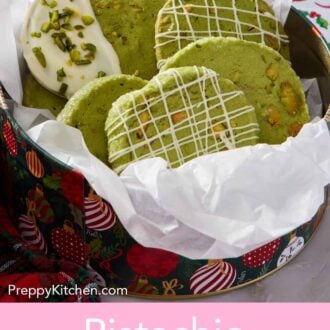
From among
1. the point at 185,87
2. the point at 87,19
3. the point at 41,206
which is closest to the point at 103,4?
the point at 87,19

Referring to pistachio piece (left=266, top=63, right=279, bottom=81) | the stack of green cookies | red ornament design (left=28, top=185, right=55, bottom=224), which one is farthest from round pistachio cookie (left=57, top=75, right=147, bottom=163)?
pistachio piece (left=266, top=63, right=279, bottom=81)

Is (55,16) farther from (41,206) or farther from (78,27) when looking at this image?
(41,206)

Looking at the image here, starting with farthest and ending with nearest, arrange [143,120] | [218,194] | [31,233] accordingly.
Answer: [31,233] < [143,120] < [218,194]

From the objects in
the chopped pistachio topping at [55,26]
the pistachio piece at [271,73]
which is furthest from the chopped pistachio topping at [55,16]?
the pistachio piece at [271,73]

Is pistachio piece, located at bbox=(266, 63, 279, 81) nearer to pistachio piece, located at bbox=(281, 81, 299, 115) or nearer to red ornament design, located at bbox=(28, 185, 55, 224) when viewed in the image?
pistachio piece, located at bbox=(281, 81, 299, 115)

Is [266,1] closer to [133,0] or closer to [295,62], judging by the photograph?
[295,62]

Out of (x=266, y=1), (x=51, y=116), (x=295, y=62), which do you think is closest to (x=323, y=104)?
(x=295, y=62)
